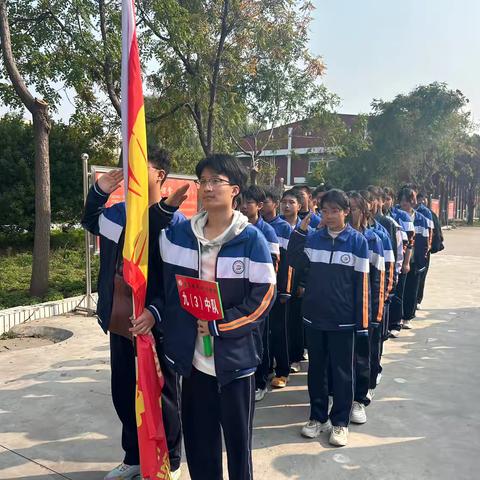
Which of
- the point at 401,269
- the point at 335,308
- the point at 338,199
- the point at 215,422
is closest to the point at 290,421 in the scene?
the point at 335,308

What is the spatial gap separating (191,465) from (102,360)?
2.52 m

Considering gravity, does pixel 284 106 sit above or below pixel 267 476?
above

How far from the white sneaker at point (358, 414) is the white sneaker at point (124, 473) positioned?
4.99ft

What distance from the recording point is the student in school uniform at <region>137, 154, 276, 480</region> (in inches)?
80.9

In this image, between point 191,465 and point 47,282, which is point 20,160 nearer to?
point 47,282

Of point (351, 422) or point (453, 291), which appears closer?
point (351, 422)

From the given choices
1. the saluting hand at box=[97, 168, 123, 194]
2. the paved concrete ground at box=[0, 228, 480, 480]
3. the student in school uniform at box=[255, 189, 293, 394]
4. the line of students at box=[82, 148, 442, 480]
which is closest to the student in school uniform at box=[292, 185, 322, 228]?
the student in school uniform at box=[255, 189, 293, 394]

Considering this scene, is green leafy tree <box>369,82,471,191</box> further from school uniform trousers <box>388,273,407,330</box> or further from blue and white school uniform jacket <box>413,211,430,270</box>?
school uniform trousers <box>388,273,407,330</box>

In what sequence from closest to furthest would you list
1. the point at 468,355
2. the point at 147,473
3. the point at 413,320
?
the point at 147,473
the point at 468,355
the point at 413,320

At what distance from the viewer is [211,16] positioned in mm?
8789

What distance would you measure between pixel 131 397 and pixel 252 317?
98 centimetres

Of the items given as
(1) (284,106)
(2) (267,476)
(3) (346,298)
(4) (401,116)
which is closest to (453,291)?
(1) (284,106)

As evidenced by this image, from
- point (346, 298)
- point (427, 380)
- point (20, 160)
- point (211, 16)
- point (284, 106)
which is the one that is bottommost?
point (427, 380)

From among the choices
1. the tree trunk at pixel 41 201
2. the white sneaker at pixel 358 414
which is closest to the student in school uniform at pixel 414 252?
the white sneaker at pixel 358 414
